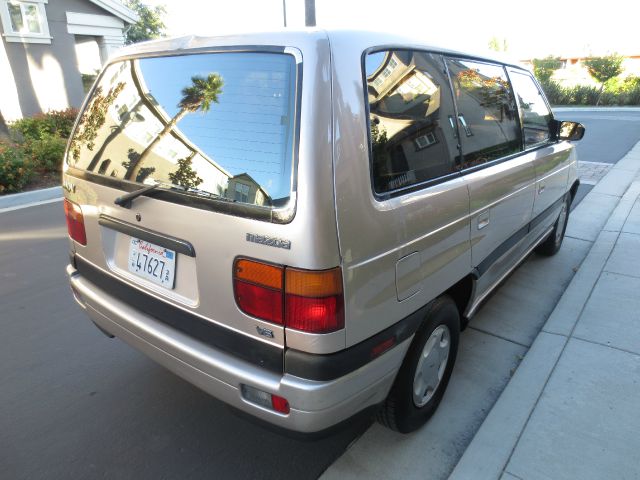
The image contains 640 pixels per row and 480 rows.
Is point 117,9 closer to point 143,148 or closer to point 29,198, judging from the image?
point 29,198

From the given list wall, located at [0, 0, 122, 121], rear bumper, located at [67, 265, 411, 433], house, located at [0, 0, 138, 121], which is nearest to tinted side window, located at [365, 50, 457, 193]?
rear bumper, located at [67, 265, 411, 433]

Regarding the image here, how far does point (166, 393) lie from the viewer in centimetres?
271

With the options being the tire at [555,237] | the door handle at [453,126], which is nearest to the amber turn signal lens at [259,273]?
the door handle at [453,126]

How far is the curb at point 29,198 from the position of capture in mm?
7227

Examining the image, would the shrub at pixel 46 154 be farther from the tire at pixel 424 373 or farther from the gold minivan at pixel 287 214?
the tire at pixel 424 373

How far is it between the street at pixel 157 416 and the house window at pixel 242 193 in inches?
37.9

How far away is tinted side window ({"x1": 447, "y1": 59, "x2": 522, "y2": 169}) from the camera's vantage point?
7.92ft

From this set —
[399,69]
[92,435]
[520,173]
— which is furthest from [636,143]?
[92,435]

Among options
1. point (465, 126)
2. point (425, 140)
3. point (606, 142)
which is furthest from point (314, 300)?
point (606, 142)

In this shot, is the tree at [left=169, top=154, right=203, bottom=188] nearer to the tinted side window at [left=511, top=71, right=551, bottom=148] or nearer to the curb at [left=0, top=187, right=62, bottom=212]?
the tinted side window at [left=511, top=71, right=551, bottom=148]

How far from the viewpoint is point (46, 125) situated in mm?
11672

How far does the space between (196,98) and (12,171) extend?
755cm

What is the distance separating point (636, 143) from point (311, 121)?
1513 cm

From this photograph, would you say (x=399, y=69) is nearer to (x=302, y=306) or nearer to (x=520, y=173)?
(x=302, y=306)
